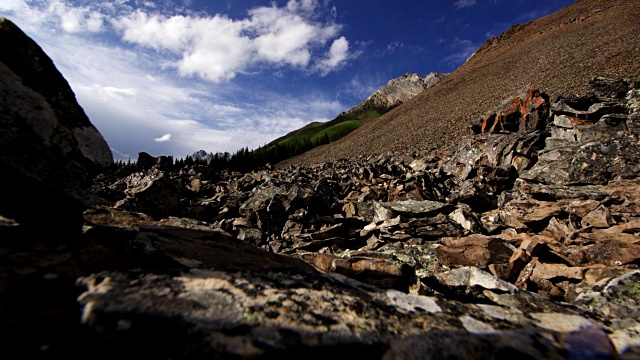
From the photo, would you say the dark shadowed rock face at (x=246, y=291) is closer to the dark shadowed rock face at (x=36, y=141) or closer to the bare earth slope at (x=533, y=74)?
the dark shadowed rock face at (x=36, y=141)

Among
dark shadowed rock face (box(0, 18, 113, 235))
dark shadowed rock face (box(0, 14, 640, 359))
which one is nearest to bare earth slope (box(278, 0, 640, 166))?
dark shadowed rock face (box(0, 14, 640, 359))

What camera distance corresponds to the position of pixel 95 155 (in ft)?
13.8

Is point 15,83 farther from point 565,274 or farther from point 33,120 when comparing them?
point 565,274

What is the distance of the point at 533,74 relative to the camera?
5122 centimetres

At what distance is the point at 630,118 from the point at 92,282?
66.6 feet

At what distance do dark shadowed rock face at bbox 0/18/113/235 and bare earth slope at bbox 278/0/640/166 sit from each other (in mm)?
→ 38912

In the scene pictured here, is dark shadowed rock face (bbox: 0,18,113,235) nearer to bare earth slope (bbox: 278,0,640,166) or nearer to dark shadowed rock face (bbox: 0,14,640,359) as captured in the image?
dark shadowed rock face (bbox: 0,14,640,359)

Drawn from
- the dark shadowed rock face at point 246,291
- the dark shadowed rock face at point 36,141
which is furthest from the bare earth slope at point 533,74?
the dark shadowed rock face at point 36,141

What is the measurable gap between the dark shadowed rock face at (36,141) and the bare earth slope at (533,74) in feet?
128

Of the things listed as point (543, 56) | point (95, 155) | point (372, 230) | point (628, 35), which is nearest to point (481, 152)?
point (372, 230)

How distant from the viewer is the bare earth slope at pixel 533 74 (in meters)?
39.2

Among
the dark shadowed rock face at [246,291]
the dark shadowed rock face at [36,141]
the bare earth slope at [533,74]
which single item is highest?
the bare earth slope at [533,74]

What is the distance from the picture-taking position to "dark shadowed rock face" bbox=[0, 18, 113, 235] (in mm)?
3016

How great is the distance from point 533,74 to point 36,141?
66202 millimetres
